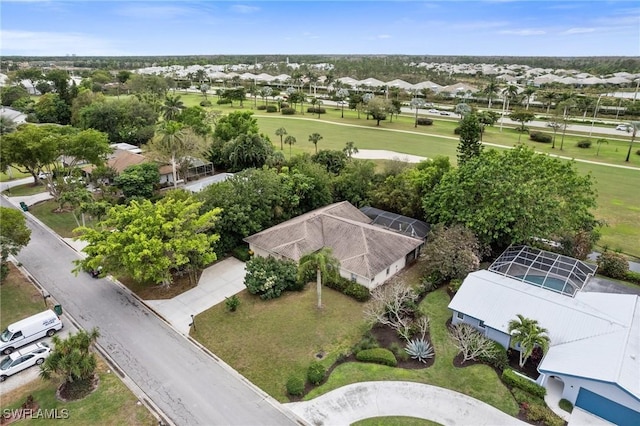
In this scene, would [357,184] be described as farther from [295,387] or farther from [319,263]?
[295,387]

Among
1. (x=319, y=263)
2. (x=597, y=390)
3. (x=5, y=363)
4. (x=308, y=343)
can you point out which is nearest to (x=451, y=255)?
(x=319, y=263)

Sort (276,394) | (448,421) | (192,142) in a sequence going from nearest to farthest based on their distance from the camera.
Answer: (448,421) → (276,394) → (192,142)

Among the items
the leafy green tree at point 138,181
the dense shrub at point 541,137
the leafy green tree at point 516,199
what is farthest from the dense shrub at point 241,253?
the dense shrub at point 541,137

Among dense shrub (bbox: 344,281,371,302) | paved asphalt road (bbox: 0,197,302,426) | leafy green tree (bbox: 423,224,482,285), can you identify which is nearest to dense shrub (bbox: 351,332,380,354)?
dense shrub (bbox: 344,281,371,302)

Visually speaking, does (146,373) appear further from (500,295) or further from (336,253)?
(500,295)

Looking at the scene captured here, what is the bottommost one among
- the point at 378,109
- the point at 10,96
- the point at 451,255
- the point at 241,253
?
the point at 241,253

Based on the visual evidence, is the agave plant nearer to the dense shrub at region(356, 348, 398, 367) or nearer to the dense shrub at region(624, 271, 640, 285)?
the dense shrub at region(356, 348, 398, 367)

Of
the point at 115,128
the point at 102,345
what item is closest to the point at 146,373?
the point at 102,345

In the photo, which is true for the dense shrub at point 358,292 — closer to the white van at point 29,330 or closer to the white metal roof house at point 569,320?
the white metal roof house at point 569,320
